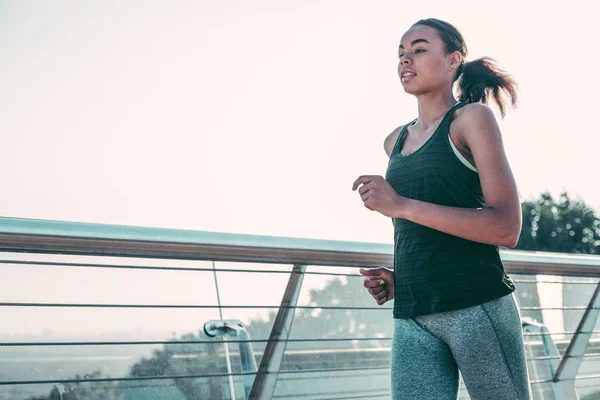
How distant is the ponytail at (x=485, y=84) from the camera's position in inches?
98.2

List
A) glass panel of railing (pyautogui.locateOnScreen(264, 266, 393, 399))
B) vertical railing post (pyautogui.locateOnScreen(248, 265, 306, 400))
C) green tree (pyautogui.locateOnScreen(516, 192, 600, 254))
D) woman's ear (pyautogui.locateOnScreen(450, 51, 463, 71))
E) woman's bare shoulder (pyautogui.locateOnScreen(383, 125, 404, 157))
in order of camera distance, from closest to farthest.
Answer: woman's ear (pyautogui.locateOnScreen(450, 51, 463, 71)) < woman's bare shoulder (pyautogui.locateOnScreen(383, 125, 404, 157)) < vertical railing post (pyautogui.locateOnScreen(248, 265, 306, 400)) < glass panel of railing (pyautogui.locateOnScreen(264, 266, 393, 399)) < green tree (pyautogui.locateOnScreen(516, 192, 600, 254))

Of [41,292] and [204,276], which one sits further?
[204,276]

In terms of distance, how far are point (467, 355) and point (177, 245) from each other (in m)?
0.92

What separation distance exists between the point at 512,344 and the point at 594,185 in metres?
59.0

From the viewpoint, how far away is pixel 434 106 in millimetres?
2396

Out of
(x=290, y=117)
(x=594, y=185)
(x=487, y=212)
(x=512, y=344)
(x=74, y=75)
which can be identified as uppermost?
(x=74, y=75)

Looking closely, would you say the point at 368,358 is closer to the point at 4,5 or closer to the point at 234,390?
the point at 234,390

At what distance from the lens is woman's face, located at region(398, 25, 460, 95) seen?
239 centimetres

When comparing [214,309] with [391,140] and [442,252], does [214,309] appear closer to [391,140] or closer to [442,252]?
[391,140]

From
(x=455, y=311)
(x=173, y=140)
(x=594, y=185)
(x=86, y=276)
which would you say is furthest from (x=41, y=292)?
(x=594, y=185)

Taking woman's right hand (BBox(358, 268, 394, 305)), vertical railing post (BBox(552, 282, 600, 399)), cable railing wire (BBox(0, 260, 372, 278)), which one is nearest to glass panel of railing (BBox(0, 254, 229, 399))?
cable railing wire (BBox(0, 260, 372, 278))

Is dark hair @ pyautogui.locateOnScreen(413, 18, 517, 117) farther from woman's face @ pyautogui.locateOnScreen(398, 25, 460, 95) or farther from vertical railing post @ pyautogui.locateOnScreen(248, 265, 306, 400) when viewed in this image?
vertical railing post @ pyautogui.locateOnScreen(248, 265, 306, 400)

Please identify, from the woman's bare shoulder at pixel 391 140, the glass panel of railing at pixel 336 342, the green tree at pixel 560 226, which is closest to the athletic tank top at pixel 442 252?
the woman's bare shoulder at pixel 391 140

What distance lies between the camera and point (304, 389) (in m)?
2.97
